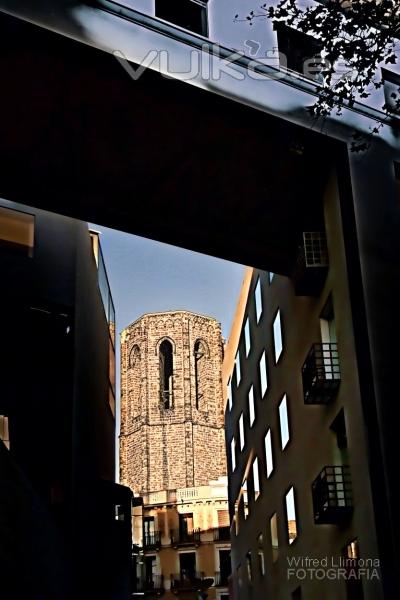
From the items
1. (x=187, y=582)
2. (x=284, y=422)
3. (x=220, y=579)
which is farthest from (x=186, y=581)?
(x=284, y=422)

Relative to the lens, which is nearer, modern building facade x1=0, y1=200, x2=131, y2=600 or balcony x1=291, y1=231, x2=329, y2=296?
balcony x1=291, y1=231, x2=329, y2=296

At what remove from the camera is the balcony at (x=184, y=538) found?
222ft

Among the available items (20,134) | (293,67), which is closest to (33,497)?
(20,134)

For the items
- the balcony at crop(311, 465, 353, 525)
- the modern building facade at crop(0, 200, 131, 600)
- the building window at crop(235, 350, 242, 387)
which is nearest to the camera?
the balcony at crop(311, 465, 353, 525)

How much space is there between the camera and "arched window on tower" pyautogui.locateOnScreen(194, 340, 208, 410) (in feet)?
333

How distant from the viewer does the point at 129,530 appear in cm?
3056

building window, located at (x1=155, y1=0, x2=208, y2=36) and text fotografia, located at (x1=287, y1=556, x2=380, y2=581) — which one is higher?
building window, located at (x1=155, y1=0, x2=208, y2=36)

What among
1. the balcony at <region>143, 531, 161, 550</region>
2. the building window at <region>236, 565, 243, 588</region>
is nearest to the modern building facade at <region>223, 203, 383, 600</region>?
the building window at <region>236, 565, 243, 588</region>

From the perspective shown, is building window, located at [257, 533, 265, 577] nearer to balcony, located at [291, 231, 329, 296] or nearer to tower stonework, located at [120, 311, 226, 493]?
balcony, located at [291, 231, 329, 296]

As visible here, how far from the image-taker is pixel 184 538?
68312 millimetres

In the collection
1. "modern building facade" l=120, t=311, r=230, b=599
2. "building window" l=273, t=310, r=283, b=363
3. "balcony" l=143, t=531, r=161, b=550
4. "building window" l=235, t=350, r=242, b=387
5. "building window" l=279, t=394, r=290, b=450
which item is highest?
"modern building facade" l=120, t=311, r=230, b=599

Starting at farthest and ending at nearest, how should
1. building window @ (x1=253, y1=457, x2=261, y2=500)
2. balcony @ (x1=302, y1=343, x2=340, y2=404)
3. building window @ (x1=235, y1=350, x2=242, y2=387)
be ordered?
building window @ (x1=235, y1=350, x2=242, y2=387), building window @ (x1=253, y1=457, x2=261, y2=500), balcony @ (x1=302, y1=343, x2=340, y2=404)

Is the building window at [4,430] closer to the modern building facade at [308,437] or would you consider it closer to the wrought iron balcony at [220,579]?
the modern building facade at [308,437]

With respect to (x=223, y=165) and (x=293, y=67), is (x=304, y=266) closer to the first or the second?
(x=223, y=165)
